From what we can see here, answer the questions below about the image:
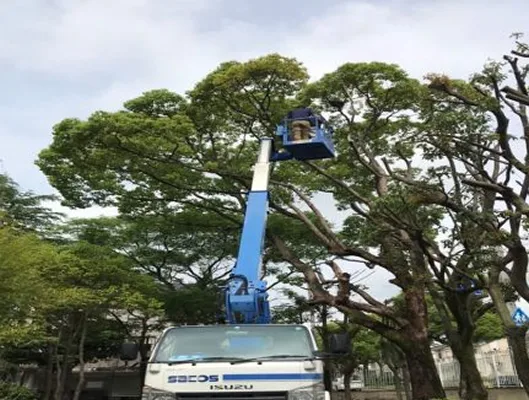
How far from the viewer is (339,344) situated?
729 centimetres

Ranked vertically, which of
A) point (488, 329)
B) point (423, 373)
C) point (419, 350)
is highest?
point (488, 329)

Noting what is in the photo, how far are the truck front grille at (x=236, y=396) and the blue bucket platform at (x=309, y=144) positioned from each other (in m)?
8.51

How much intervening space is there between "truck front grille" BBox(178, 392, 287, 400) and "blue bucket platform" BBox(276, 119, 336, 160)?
851 cm

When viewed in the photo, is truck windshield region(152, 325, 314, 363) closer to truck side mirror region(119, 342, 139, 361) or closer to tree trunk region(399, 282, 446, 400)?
truck side mirror region(119, 342, 139, 361)

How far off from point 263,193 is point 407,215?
3206mm

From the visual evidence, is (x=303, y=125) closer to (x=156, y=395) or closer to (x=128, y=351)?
(x=128, y=351)

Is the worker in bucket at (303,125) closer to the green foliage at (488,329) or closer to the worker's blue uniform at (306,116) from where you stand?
the worker's blue uniform at (306,116)

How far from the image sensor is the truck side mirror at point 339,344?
286 inches

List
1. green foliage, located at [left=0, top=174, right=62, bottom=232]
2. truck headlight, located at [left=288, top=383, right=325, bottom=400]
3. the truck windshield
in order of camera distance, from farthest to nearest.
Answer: green foliage, located at [left=0, top=174, right=62, bottom=232] < the truck windshield < truck headlight, located at [left=288, top=383, right=325, bottom=400]

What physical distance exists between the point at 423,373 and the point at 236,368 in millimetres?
11110

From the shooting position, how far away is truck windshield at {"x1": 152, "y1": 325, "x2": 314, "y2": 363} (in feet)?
22.8

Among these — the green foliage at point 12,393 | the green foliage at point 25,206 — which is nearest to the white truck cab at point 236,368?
the green foliage at point 12,393

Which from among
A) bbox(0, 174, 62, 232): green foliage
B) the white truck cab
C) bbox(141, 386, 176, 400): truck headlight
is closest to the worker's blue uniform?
the white truck cab

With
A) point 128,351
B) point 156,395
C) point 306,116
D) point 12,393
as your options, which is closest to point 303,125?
point 306,116
